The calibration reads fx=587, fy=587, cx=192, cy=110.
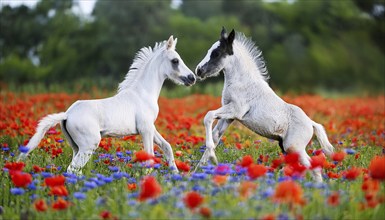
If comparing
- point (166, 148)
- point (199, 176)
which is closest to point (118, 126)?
point (166, 148)

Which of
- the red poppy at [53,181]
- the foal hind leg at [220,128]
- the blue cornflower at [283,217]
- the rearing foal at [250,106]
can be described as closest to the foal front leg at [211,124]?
the rearing foal at [250,106]

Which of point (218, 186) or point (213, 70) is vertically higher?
point (213, 70)

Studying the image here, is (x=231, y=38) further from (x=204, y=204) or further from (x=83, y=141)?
(x=204, y=204)

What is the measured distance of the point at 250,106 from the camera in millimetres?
7348

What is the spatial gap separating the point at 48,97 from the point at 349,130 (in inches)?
339

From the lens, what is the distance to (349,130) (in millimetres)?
11594

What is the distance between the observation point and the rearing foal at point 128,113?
6.42 metres

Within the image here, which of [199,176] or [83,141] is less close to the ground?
→ [199,176]

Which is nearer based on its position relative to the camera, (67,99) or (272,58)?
(67,99)

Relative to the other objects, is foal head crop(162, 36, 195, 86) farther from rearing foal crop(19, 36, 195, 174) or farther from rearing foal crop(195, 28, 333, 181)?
rearing foal crop(195, 28, 333, 181)

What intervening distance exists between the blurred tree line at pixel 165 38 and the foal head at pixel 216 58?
2891cm

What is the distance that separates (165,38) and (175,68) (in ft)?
102

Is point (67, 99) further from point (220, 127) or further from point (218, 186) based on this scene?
point (218, 186)

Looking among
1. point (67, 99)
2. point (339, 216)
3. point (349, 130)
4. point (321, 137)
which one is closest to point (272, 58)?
point (67, 99)
